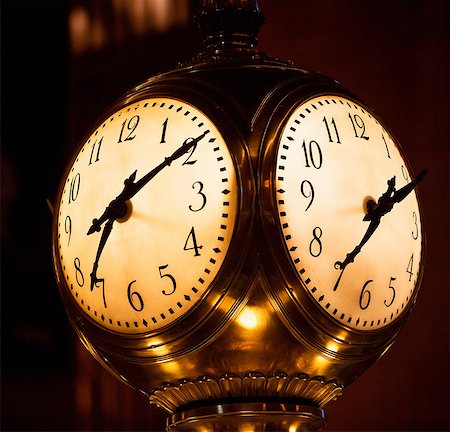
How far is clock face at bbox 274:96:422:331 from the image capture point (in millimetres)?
1092

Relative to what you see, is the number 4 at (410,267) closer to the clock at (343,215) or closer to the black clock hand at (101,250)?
the clock at (343,215)

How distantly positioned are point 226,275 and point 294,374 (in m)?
0.12

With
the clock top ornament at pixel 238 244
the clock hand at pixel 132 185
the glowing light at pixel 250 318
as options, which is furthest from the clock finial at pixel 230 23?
the glowing light at pixel 250 318

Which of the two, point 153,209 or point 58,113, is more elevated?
point 58,113

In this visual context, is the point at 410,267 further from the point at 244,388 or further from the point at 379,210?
the point at 244,388

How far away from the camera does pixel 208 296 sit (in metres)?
1.08

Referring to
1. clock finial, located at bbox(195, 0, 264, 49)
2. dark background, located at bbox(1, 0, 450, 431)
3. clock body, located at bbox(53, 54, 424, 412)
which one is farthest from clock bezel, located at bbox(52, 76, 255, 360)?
dark background, located at bbox(1, 0, 450, 431)

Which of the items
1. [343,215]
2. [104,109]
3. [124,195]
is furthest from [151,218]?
[104,109]

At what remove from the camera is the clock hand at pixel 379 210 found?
1.10m

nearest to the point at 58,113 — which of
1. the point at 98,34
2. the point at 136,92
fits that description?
the point at 98,34

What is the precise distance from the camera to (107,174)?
3.74 ft

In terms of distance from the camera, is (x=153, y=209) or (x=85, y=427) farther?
(x=85, y=427)

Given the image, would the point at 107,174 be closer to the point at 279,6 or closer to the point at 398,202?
the point at 398,202

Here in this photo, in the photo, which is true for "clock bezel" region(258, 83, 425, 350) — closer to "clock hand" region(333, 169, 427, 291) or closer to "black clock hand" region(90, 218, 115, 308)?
"clock hand" region(333, 169, 427, 291)
